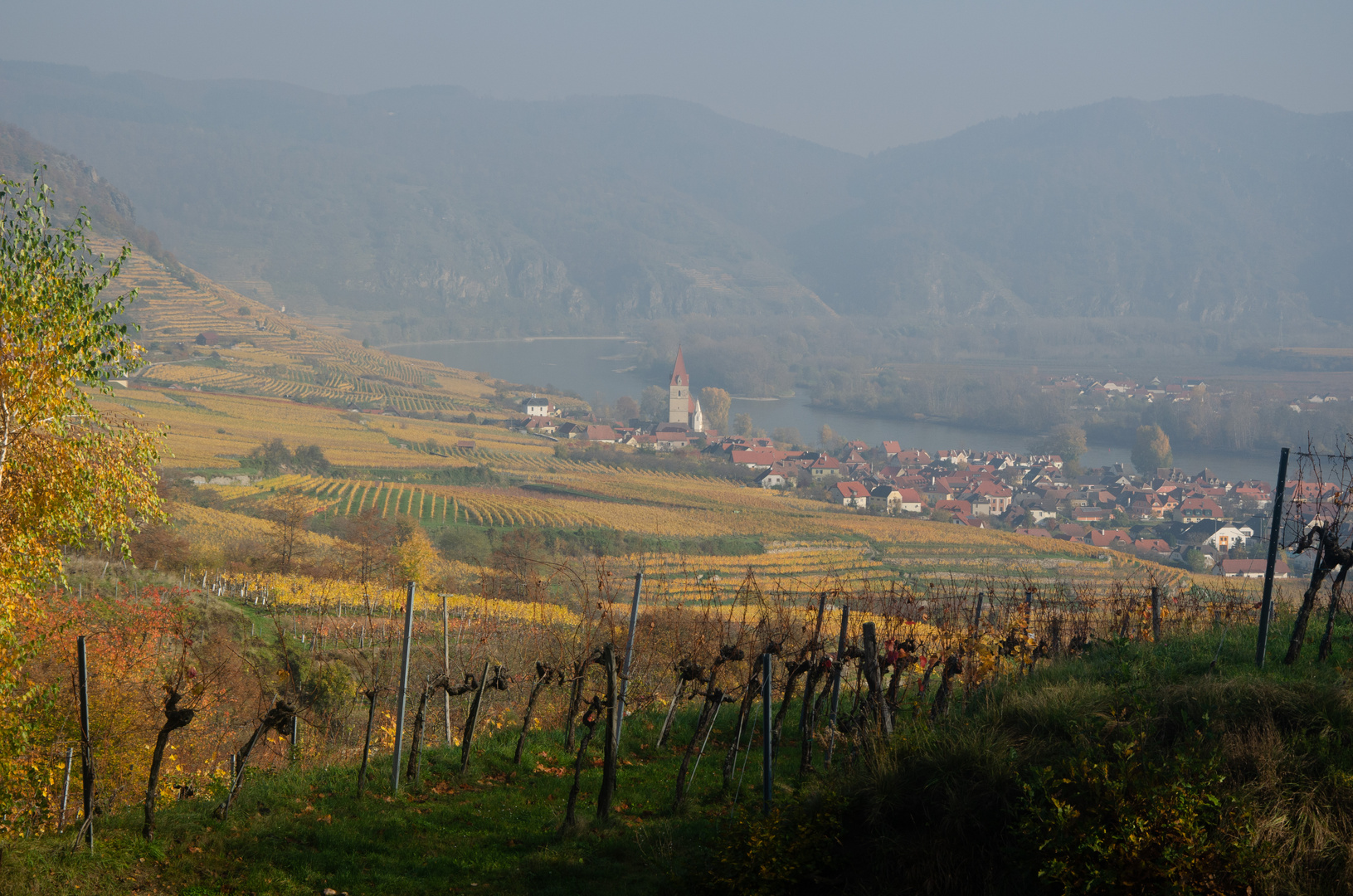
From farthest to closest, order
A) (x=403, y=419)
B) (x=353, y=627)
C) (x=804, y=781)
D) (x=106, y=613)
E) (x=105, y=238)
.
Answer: (x=105, y=238), (x=403, y=419), (x=353, y=627), (x=106, y=613), (x=804, y=781)

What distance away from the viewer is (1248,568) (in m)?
57.4

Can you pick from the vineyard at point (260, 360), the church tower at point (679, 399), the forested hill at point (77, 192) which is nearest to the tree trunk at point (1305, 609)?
the vineyard at point (260, 360)

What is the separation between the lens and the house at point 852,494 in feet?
269

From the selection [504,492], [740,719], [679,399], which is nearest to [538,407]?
[679,399]

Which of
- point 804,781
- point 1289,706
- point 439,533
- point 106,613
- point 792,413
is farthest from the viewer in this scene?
point 792,413

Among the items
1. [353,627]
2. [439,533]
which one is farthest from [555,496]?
[353,627]

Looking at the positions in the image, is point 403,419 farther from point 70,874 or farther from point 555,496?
point 70,874

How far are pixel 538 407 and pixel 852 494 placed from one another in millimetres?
45861

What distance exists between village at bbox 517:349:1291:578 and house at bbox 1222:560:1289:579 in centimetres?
10

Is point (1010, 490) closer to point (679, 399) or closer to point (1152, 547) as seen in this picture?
point (1152, 547)

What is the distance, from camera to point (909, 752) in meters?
6.27

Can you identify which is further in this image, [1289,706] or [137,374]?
[137,374]

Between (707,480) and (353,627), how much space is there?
6521 centimetres

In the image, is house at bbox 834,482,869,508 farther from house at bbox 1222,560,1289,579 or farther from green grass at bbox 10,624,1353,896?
green grass at bbox 10,624,1353,896
